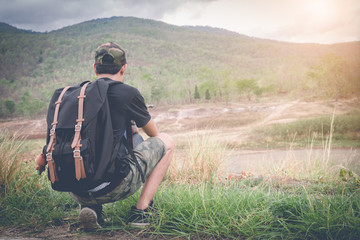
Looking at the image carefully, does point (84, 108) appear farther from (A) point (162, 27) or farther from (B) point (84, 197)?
(A) point (162, 27)

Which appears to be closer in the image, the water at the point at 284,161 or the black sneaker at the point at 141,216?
the black sneaker at the point at 141,216

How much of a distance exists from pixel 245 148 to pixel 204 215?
Result: 13.2 metres

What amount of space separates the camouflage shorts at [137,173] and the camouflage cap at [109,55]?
2.20 feet

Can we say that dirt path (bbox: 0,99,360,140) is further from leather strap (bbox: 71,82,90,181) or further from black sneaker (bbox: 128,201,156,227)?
leather strap (bbox: 71,82,90,181)

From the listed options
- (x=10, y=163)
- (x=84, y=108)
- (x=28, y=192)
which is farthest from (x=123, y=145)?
(x=10, y=163)

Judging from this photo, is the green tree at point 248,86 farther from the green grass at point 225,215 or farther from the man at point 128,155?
the man at point 128,155

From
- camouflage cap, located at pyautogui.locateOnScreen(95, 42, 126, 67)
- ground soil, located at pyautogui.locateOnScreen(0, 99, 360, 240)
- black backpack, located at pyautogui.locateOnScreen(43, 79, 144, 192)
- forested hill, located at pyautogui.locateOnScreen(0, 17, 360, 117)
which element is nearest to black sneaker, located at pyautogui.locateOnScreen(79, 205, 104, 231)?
black backpack, located at pyautogui.locateOnScreen(43, 79, 144, 192)

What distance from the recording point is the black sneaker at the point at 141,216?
75.0 inches

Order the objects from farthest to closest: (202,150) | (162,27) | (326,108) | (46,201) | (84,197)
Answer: (162,27)
(326,108)
(202,150)
(46,201)
(84,197)

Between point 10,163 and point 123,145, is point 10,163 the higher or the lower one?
the lower one

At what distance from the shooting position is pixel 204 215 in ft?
6.20

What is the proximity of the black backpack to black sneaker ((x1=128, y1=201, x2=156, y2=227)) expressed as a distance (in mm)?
415

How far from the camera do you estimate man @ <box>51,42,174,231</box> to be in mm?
1771

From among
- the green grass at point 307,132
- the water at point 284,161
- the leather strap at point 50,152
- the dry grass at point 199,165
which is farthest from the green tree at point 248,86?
the leather strap at point 50,152
